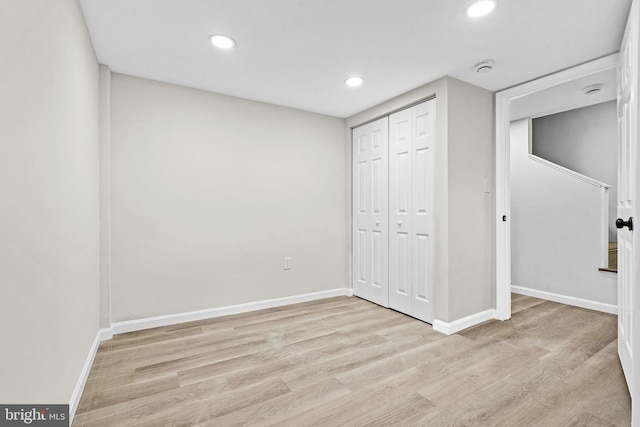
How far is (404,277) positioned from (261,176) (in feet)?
6.02

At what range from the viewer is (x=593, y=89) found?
3021 mm

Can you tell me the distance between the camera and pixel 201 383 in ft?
6.33

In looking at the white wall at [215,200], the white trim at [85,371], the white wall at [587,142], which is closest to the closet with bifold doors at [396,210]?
the white wall at [215,200]

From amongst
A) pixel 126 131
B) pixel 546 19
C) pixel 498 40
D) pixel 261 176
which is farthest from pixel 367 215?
pixel 126 131

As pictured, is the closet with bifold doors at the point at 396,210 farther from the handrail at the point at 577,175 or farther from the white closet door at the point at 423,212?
the handrail at the point at 577,175

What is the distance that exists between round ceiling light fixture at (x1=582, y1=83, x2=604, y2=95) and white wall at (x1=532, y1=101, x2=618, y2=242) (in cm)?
167

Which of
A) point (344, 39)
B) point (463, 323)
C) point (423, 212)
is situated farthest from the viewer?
A: point (423, 212)

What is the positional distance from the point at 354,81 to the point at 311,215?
5.14 feet

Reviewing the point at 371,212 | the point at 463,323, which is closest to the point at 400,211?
the point at 371,212

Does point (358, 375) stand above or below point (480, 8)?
below

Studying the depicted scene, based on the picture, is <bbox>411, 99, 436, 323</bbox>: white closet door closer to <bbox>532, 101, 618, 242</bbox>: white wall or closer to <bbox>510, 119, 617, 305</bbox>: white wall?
<bbox>510, 119, 617, 305</bbox>: white wall

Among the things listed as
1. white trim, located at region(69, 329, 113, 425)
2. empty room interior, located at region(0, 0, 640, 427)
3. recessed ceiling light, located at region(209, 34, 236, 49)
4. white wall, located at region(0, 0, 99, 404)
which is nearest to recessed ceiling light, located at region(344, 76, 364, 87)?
empty room interior, located at region(0, 0, 640, 427)

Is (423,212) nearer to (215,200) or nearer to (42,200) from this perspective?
(215,200)

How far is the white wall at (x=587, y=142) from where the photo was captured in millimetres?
4258
